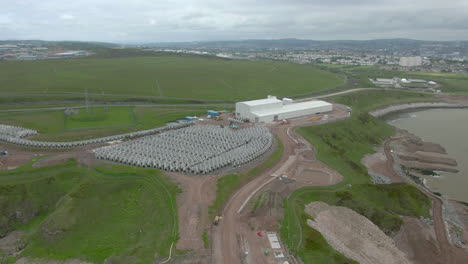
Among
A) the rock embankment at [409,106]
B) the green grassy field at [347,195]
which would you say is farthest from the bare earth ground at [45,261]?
the rock embankment at [409,106]

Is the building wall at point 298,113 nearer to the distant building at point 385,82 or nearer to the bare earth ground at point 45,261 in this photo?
the bare earth ground at point 45,261

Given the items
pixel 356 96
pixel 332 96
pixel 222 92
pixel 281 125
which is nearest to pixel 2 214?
pixel 281 125

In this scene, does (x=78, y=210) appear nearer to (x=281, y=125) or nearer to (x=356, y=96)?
(x=281, y=125)

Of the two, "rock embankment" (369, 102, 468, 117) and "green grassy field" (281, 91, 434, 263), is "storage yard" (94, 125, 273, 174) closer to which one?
"green grassy field" (281, 91, 434, 263)

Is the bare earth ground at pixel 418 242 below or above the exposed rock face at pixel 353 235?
below

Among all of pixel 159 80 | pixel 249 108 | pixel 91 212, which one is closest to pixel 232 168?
pixel 91 212

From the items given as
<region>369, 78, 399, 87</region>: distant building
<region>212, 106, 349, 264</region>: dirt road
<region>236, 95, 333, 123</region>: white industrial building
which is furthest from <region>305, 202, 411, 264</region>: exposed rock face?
<region>369, 78, 399, 87</region>: distant building
